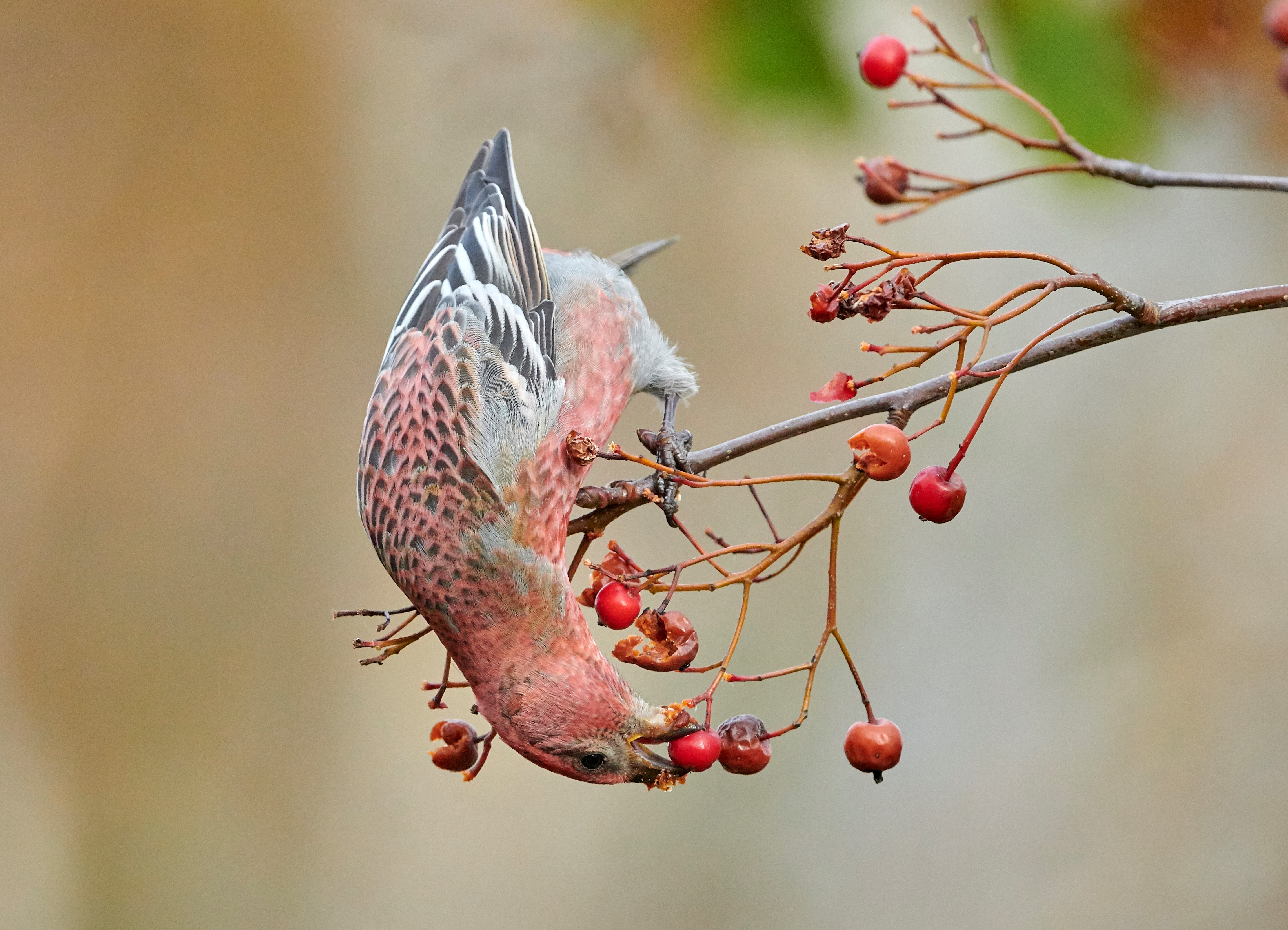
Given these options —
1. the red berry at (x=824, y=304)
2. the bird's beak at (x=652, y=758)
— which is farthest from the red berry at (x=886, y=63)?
the bird's beak at (x=652, y=758)

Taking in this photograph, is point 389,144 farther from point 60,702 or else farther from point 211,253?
point 60,702

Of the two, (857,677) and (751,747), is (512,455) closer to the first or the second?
(751,747)

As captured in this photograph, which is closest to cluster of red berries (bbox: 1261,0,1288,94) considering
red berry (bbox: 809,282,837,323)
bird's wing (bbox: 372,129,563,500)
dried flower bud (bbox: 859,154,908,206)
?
dried flower bud (bbox: 859,154,908,206)

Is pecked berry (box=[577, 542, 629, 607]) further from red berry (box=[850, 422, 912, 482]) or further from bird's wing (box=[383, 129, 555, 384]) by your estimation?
bird's wing (box=[383, 129, 555, 384])

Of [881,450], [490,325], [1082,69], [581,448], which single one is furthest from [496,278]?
[1082,69]

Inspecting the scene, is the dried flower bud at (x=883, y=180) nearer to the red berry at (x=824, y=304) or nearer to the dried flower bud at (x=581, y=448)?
the red berry at (x=824, y=304)

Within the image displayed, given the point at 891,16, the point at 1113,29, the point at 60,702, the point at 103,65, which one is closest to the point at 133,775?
the point at 60,702
